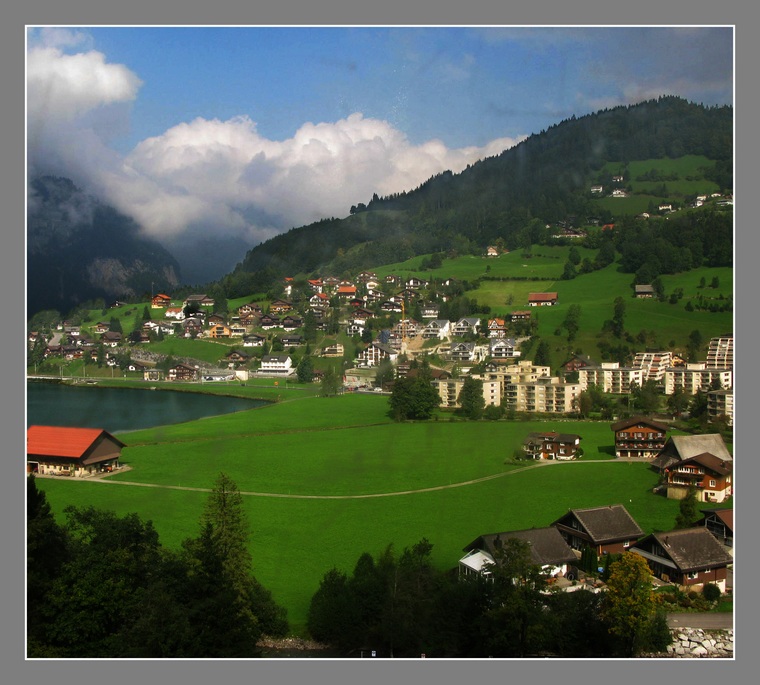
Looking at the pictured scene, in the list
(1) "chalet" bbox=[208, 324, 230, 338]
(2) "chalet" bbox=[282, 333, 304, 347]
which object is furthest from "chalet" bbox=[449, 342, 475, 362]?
(1) "chalet" bbox=[208, 324, 230, 338]

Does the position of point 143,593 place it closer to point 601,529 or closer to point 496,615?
point 496,615

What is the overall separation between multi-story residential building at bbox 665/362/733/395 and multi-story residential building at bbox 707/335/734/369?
5cm

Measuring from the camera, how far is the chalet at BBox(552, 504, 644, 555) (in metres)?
7.71

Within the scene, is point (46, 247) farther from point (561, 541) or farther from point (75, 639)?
point (561, 541)

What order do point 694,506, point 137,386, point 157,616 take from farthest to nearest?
1. point 137,386
2. point 694,506
3. point 157,616

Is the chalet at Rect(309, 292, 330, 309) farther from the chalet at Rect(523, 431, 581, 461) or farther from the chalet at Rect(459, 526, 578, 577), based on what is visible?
the chalet at Rect(459, 526, 578, 577)

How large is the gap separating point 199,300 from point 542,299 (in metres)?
5.15

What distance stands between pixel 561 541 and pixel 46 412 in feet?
21.6

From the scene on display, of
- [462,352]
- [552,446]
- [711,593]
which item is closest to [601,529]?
[711,593]

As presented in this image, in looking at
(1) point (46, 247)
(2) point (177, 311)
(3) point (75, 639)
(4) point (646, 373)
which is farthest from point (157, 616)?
(4) point (646, 373)

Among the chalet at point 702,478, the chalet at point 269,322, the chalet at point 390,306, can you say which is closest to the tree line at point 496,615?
the chalet at point 702,478

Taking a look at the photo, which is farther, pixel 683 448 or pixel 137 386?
pixel 137 386

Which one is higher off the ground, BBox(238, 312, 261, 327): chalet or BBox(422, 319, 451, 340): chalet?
BBox(238, 312, 261, 327): chalet

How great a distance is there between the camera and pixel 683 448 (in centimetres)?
904
